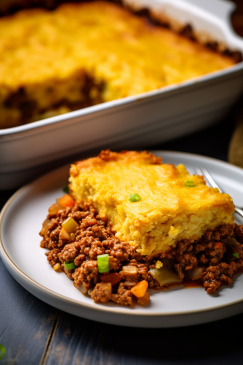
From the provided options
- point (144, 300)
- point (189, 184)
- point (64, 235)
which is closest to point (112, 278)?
point (144, 300)

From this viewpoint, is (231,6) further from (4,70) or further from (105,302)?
(105,302)

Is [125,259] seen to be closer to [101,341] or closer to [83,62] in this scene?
[101,341]

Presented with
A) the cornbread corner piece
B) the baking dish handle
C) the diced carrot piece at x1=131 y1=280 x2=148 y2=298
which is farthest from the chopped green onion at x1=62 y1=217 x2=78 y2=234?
the baking dish handle

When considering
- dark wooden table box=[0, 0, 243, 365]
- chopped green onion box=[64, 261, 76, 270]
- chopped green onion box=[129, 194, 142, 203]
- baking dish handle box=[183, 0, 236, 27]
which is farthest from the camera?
baking dish handle box=[183, 0, 236, 27]

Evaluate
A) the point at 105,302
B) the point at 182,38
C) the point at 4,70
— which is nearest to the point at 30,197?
the point at 105,302

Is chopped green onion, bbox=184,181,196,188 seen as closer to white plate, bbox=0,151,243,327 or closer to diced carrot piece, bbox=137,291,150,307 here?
white plate, bbox=0,151,243,327

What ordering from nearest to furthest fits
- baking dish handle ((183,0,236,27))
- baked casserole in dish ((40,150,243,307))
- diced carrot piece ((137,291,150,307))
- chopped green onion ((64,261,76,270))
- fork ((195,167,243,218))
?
1. diced carrot piece ((137,291,150,307))
2. baked casserole in dish ((40,150,243,307))
3. chopped green onion ((64,261,76,270))
4. fork ((195,167,243,218))
5. baking dish handle ((183,0,236,27))
